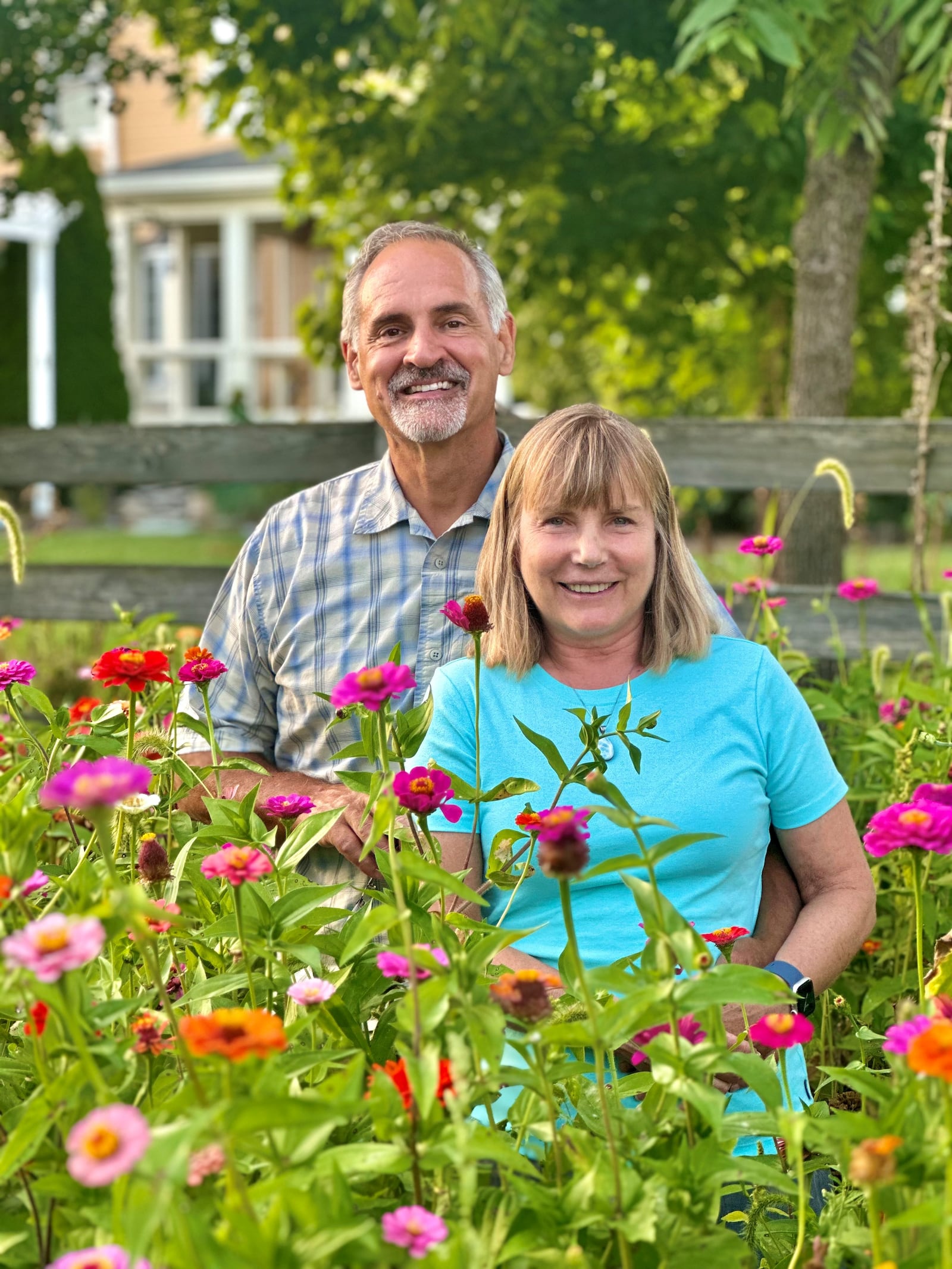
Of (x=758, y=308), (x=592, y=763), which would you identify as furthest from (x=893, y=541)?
(x=592, y=763)

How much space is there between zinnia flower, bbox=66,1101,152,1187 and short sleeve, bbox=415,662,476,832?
99cm

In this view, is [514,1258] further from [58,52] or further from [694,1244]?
[58,52]

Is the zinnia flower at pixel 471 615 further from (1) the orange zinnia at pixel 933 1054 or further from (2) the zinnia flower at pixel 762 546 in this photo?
(2) the zinnia flower at pixel 762 546

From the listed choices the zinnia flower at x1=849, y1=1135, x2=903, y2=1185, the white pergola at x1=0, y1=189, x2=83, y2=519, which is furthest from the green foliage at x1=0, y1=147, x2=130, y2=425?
the zinnia flower at x1=849, y1=1135, x2=903, y2=1185

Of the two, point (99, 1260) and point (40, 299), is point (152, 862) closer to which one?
point (99, 1260)

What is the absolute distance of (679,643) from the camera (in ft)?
5.59

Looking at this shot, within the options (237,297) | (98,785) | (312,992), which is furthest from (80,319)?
(98,785)

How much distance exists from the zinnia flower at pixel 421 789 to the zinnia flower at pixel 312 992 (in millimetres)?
150

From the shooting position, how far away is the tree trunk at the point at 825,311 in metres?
4.43

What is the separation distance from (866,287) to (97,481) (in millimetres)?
3499

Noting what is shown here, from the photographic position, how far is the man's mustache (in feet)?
Result: 7.43

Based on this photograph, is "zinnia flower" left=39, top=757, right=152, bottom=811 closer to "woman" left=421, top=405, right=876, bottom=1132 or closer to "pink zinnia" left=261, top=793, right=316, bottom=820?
"pink zinnia" left=261, top=793, right=316, bottom=820

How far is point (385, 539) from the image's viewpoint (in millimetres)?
2275

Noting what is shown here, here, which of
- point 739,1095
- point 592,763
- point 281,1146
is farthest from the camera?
point 739,1095
